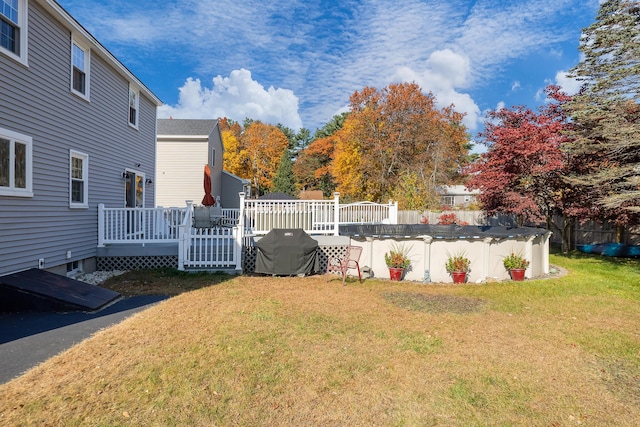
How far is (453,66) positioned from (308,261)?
18.9m

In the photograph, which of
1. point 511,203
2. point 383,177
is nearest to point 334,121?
point 383,177

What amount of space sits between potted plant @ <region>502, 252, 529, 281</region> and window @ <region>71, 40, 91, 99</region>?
10.7 metres

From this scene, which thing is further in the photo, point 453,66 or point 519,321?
point 453,66

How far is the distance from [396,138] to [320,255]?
18.8 metres

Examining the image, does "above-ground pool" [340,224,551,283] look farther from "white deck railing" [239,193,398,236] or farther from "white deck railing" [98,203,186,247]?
"white deck railing" [98,203,186,247]

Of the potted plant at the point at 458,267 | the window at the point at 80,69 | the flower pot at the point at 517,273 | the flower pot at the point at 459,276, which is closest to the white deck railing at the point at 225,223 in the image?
the window at the point at 80,69

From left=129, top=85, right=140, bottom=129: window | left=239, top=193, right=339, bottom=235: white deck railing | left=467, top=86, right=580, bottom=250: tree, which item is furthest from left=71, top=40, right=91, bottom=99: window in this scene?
left=467, top=86, right=580, bottom=250: tree

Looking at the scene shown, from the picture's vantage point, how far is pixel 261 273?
8.83m

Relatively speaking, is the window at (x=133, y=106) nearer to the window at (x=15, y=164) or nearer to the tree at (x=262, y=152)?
the window at (x=15, y=164)

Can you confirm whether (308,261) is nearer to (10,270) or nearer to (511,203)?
(10,270)

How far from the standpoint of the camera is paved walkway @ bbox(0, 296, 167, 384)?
3551 millimetres

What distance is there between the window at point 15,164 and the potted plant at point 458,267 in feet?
28.5

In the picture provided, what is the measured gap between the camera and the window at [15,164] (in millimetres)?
5617

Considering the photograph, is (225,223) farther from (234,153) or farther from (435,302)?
(234,153)
